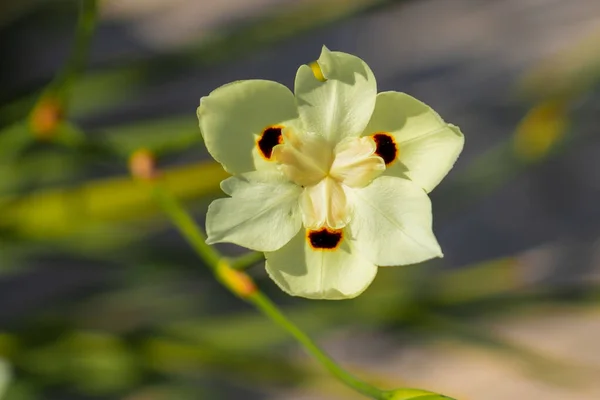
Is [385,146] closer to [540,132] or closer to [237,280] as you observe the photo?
[237,280]

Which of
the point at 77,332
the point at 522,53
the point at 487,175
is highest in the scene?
the point at 522,53

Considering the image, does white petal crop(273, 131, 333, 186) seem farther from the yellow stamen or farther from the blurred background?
the blurred background

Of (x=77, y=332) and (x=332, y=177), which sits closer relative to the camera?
(x=332, y=177)

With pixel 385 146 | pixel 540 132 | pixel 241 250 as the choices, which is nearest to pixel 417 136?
pixel 385 146

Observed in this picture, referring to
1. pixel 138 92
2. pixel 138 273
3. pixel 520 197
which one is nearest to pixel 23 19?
pixel 138 92

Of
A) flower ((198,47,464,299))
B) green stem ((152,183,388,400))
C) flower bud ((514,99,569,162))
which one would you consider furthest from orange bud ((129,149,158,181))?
flower bud ((514,99,569,162))

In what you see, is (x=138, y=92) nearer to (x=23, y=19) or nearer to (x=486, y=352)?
(x=23, y=19)
